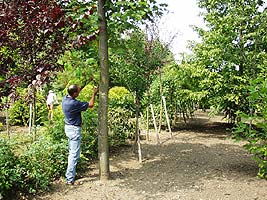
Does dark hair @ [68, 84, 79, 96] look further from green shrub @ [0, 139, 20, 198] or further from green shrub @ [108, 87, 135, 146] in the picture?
green shrub @ [108, 87, 135, 146]

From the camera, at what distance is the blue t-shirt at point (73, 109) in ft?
19.3

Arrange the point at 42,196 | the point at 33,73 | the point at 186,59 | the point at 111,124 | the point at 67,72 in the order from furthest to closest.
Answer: the point at 186,59 < the point at 111,124 < the point at 67,72 < the point at 42,196 < the point at 33,73

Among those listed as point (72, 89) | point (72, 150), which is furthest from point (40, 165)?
point (72, 89)

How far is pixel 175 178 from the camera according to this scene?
6.08m

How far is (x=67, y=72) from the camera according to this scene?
22.1 feet

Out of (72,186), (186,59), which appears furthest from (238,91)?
(72,186)

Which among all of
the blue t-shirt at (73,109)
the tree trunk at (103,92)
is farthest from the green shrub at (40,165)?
the tree trunk at (103,92)

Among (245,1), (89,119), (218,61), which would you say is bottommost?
(89,119)

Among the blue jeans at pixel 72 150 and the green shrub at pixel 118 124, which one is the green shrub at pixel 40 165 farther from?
the green shrub at pixel 118 124

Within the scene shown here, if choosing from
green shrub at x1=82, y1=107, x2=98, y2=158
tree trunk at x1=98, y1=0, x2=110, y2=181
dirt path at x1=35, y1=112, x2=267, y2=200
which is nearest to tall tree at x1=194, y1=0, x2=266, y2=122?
dirt path at x1=35, y1=112, x2=267, y2=200

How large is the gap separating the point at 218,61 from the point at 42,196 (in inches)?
317

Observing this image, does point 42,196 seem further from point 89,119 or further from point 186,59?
point 186,59

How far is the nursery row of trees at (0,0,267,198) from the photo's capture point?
4.62 m

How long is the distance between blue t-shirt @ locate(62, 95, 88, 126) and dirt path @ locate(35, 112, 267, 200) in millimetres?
1064
